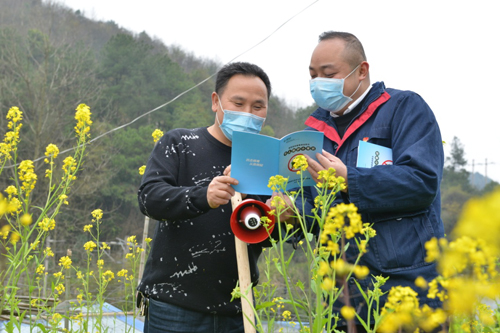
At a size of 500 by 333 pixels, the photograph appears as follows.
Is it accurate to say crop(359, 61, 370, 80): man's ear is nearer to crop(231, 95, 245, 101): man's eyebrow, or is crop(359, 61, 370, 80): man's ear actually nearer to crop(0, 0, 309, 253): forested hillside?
crop(231, 95, 245, 101): man's eyebrow

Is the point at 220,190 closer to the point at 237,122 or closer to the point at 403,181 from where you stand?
the point at 237,122

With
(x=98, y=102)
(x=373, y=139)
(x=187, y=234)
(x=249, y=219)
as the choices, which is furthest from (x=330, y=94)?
(x=98, y=102)

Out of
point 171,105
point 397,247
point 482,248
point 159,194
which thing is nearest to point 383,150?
point 397,247

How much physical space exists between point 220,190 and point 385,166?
58 centimetres

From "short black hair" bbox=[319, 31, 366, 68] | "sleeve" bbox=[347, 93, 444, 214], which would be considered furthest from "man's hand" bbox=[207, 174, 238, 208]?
"short black hair" bbox=[319, 31, 366, 68]

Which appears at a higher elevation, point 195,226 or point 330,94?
point 330,94

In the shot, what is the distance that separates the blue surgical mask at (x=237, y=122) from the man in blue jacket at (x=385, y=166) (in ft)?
0.87

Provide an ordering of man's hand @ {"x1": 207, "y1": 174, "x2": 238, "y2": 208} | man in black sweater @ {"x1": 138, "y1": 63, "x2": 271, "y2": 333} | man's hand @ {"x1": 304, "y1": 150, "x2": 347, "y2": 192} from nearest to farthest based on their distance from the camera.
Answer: man's hand @ {"x1": 304, "y1": 150, "x2": 347, "y2": 192}
man's hand @ {"x1": 207, "y1": 174, "x2": 238, "y2": 208}
man in black sweater @ {"x1": 138, "y1": 63, "x2": 271, "y2": 333}

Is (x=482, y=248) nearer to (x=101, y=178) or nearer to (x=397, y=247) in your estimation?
(x=397, y=247)

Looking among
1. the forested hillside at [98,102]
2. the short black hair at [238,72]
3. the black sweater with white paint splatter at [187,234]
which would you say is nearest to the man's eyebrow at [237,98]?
the short black hair at [238,72]

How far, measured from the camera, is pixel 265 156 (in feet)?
5.85

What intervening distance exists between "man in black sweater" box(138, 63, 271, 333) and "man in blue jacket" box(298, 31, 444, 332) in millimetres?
333

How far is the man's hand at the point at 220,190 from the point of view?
5.84 ft

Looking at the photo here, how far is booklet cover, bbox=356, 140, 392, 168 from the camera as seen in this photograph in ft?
6.15
